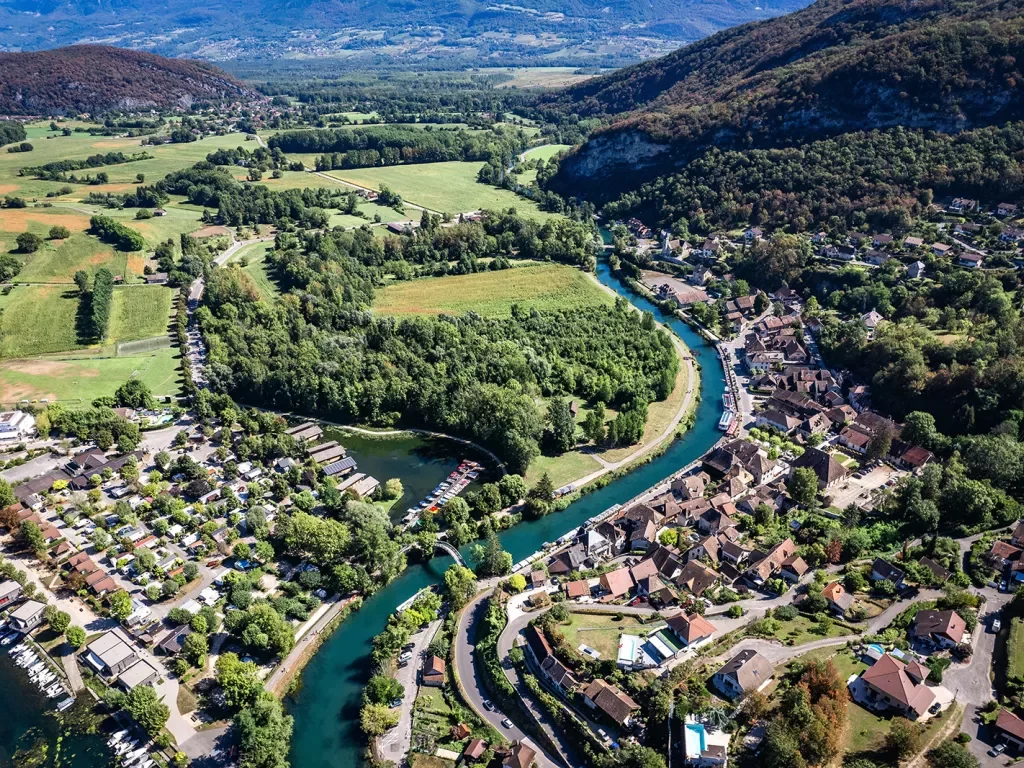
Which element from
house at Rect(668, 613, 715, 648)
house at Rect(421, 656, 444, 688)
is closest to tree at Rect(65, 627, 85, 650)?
house at Rect(421, 656, 444, 688)

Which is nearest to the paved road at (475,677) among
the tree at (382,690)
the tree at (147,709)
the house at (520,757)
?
the house at (520,757)

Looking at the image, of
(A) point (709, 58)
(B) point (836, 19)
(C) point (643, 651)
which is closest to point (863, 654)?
(C) point (643, 651)

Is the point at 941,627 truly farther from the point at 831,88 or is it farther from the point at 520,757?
the point at 831,88

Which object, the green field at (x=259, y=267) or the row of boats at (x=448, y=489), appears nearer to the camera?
the row of boats at (x=448, y=489)

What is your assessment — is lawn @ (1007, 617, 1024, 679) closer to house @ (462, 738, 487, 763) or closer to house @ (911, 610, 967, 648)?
house @ (911, 610, 967, 648)

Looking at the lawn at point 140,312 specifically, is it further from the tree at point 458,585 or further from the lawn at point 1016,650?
the lawn at point 1016,650

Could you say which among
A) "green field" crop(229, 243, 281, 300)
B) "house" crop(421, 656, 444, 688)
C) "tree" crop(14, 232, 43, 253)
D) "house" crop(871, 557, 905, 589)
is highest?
"tree" crop(14, 232, 43, 253)
